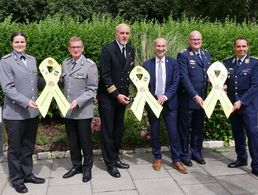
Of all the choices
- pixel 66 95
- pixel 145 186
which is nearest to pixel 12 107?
pixel 66 95

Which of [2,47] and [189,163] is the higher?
[2,47]

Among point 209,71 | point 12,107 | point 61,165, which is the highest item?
point 209,71

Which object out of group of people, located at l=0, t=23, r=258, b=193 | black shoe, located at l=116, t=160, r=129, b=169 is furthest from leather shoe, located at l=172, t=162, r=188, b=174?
black shoe, located at l=116, t=160, r=129, b=169

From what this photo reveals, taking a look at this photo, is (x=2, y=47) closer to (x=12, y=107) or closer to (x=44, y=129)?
(x=44, y=129)

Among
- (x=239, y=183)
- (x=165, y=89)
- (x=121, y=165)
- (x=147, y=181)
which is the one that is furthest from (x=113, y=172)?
(x=239, y=183)

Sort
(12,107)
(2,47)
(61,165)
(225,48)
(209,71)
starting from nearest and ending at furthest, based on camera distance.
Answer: (12,107) → (209,71) → (61,165) → (2,47) → (225,48)

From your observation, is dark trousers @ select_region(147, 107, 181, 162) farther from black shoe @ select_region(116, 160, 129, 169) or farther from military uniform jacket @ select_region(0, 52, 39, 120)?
military uniform jacket @ select_region(0, 52, 39, 120)

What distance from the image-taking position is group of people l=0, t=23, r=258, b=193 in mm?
4668

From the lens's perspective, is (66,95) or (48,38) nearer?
(66,95)

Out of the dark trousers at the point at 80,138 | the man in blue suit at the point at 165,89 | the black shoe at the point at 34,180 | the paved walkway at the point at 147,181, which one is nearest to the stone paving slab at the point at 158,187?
the paved walkway at the point at 147,181

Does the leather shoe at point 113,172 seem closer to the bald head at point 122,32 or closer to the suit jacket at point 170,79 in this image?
the suit jacket at point 170,79

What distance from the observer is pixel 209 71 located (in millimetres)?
5289

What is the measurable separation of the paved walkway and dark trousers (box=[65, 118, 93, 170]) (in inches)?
11.5

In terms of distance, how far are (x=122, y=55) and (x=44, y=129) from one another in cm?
319
